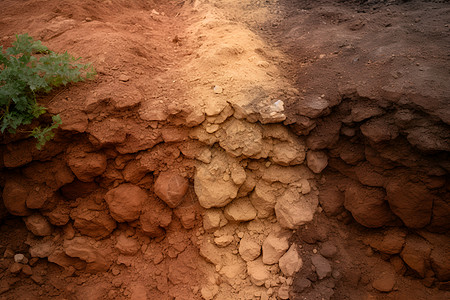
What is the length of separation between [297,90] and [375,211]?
1.37 metres

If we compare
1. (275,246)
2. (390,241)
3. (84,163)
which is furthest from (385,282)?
(84,163)

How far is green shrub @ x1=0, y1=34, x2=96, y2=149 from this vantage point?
2.51 m

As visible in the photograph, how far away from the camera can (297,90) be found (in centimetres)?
298

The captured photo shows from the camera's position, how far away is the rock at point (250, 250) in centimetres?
283

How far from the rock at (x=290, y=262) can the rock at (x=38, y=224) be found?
2304 millimetres

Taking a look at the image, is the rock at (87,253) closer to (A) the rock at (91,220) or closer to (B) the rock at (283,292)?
(A) the rock at (91,220)

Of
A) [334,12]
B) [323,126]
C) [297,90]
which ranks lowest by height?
[323,126]

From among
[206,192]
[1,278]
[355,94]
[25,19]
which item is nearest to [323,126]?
[355,94]

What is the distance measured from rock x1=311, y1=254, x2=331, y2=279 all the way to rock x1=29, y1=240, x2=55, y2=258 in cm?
253

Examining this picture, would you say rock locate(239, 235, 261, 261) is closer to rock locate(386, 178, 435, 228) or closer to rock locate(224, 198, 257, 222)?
rock locate(224, 198, 257, 222)

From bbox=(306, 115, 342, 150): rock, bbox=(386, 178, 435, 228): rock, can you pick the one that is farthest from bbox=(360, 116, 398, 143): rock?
bbox=(386, 178, 435, 228): rock

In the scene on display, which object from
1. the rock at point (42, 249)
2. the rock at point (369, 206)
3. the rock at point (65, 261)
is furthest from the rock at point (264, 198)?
the rock at point (42, 249)

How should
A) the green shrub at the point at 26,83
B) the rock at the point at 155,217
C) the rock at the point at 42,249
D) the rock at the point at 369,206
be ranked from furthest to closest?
the rock at the point at 155,217 → the rock at the point at 42,249 → the rock at the point at 369,206 → the green shrub at the point at 26,83

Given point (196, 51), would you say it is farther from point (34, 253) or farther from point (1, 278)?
point (1, 278)
